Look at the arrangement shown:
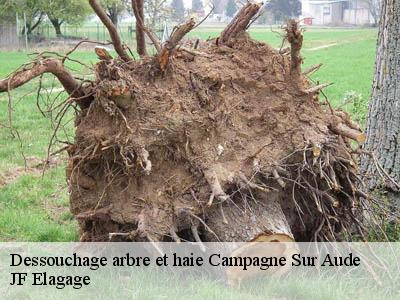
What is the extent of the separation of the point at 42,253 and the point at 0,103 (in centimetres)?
887

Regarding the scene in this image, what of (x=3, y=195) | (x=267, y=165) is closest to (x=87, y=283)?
(x=267, y=165)

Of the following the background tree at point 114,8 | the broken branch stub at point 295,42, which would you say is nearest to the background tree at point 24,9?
the background tree at point 114,8

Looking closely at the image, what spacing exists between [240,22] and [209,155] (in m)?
1.21

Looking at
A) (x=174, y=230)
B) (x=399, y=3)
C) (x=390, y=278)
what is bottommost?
(x=390, y=278)

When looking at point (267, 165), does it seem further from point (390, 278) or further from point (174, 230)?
point (390, 278)

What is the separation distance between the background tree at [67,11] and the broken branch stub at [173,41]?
1307 inches

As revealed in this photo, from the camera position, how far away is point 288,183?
4977 mm

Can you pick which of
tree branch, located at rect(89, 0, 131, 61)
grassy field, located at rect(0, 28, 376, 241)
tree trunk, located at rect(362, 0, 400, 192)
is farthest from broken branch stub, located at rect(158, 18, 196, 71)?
tree trunk, located at rect(362, 0, 400, 192)

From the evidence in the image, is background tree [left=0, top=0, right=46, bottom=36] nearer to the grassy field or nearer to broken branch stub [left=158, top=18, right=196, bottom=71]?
the grassy field

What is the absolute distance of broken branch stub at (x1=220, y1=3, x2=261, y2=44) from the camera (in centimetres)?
517

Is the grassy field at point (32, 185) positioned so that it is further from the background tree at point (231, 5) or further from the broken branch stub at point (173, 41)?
the broken branch stub at point (173, 41)

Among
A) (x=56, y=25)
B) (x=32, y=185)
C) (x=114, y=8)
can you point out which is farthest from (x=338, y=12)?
(x=32, y=185)

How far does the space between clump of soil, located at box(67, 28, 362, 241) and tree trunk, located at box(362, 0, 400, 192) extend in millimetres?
527

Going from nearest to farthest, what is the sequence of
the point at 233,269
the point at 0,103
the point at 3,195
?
the point at 233,269
the point at 3,195
the point at 0,103
